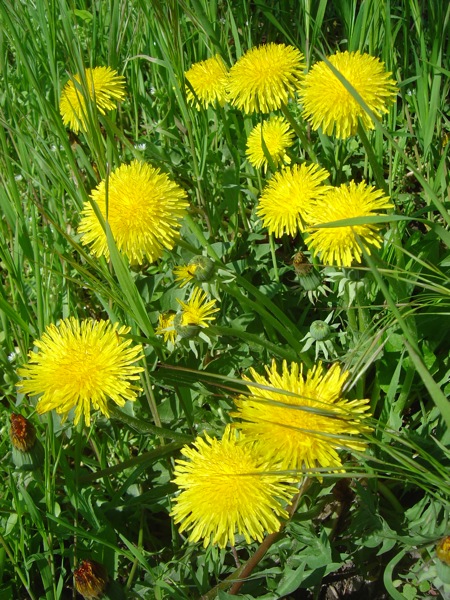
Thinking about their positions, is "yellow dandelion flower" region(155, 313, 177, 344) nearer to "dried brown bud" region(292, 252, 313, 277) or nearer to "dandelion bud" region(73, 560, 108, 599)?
"dried brown bud" region(292, 252, 313, 277)

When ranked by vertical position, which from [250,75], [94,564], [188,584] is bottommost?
[188,584]

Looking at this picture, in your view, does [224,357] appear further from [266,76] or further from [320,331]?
[266,76]

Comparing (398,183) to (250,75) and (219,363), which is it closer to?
(250,75)

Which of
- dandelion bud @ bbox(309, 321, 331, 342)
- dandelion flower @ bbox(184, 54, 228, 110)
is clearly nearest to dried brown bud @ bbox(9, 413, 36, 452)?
dandelion bud @ bbox(309, 321, 331, 342)

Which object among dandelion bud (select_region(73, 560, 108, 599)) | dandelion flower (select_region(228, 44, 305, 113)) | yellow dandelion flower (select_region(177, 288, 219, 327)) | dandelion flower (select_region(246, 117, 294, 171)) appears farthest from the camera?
dandelion flower (select_region(246, 117, 294, 171))

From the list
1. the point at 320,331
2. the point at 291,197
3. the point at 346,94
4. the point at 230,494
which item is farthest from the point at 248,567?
the point at 346,94

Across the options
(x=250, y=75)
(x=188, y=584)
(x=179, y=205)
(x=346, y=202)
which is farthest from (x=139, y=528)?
(x=250, y=75)
